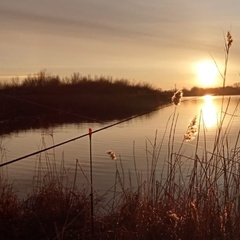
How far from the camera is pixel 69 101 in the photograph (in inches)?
1372

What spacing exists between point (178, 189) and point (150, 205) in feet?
1.06

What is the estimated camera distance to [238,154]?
488 cm

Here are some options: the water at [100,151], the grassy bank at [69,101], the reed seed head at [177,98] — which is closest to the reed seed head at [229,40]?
the reed seed head at [177,98]

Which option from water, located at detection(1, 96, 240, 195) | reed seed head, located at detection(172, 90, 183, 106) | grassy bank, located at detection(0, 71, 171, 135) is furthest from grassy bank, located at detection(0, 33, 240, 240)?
grassy bank, located at detection(0, 71, 171, 135)

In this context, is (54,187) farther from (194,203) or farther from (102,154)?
(102,154)

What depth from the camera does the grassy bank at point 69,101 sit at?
25.6 metres

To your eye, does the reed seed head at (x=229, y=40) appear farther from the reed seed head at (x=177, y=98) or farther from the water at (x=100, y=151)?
the water at (x=100, y=151)

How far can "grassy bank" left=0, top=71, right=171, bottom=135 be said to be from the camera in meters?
25.6

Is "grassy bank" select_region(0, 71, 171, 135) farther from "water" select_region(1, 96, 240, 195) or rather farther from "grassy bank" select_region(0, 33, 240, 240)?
"grassy bank" select_region(0, 33, 240, 240)

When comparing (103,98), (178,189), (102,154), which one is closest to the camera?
(178,189)

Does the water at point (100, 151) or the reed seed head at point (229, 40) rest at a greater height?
the reed seed head at point (229, 40)

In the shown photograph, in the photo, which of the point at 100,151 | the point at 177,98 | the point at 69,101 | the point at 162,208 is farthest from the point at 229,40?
the point at 69,101

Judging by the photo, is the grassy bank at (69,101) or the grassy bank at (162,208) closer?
the grassy bank at (162,208)

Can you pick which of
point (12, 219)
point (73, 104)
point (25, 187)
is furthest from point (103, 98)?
point (12, 219)
